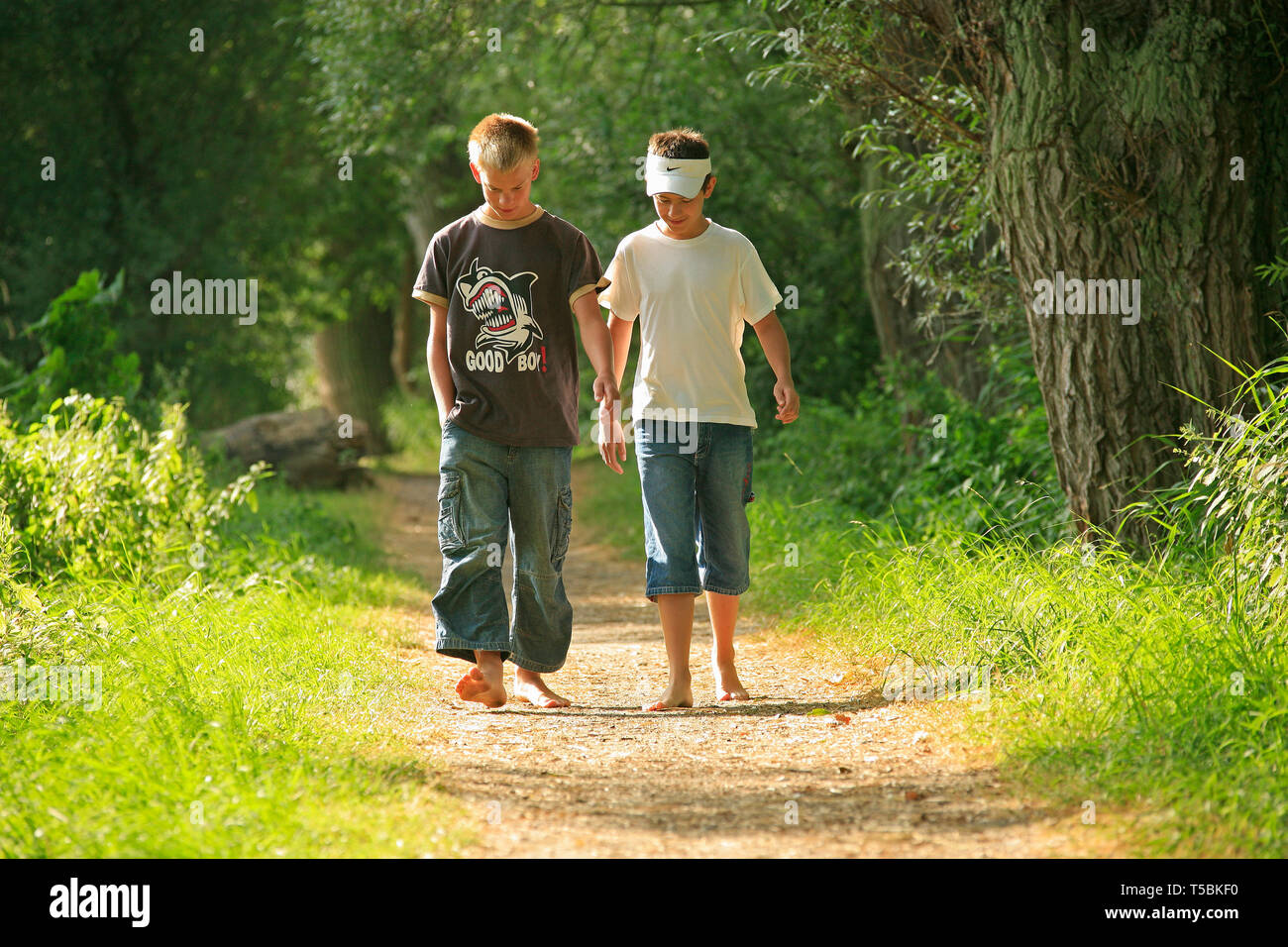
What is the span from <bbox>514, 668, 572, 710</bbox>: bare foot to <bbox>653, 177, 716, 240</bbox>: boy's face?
71.7 inches

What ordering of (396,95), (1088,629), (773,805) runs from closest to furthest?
(773,805) < (1088,629) < (396,95)

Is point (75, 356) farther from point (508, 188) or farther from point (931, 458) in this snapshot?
point (931, 458)

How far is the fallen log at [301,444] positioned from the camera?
13.0 meters

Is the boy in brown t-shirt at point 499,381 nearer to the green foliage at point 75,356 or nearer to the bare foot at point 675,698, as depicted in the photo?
the bare foot at point 675,698

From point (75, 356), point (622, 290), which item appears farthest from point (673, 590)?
point (75, 356)

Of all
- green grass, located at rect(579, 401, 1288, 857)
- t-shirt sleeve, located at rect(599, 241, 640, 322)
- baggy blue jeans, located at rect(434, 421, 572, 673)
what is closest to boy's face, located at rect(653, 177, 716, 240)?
t-shirt sleeve, located at rect(599, 241, 640, 322)

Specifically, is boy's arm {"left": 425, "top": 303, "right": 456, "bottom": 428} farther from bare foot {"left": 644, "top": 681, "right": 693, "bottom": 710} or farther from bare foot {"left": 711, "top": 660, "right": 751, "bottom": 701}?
bare foot {"left": 711, "top": 660, "right": 751, "bottom": 701}

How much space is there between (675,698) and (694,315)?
4.85ft

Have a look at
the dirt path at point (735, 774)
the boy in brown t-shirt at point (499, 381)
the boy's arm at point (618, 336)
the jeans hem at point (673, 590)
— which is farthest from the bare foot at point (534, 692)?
the boy's arm at point (618, 336)

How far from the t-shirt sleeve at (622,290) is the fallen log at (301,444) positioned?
8.57 m
